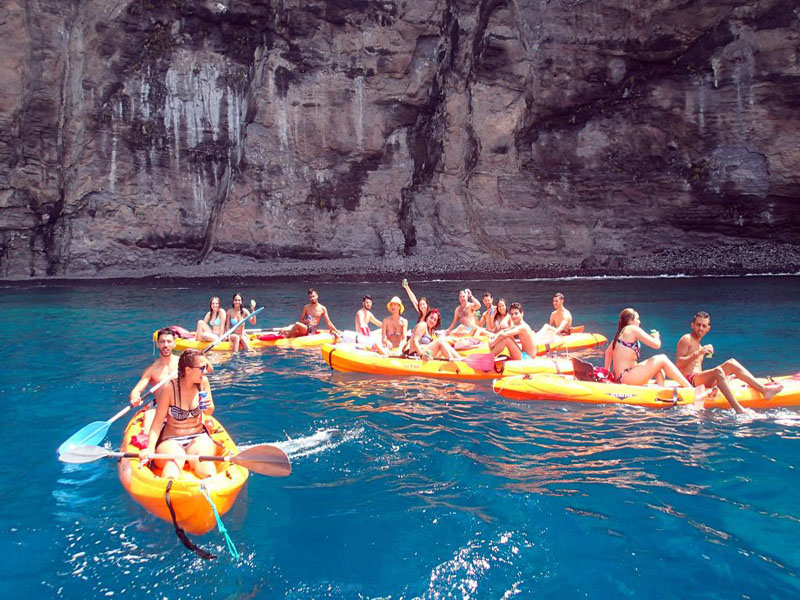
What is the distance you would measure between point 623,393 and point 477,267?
20673 mm

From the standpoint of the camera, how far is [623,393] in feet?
23.7

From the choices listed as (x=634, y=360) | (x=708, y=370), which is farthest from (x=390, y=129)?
(x=708, y=370)

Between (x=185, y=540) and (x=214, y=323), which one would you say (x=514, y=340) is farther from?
(x=185, y=540)

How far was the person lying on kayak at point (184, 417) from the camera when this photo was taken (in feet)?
15.6

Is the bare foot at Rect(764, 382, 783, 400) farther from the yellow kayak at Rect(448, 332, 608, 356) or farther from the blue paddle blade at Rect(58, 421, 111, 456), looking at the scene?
the blue paddle blade at Rect(58, 421, 111, 456)

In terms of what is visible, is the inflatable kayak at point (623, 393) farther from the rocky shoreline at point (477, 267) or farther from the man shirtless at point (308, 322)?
the rocky shoreline at point (477, 267)

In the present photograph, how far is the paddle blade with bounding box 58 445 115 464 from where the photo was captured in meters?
4.51

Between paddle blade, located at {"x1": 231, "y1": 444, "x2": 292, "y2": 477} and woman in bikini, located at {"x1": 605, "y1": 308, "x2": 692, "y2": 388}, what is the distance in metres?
4.81

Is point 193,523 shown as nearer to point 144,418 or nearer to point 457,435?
point 144,418

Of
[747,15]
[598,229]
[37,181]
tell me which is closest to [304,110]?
[37,181]

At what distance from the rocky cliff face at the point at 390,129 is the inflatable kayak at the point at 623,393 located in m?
21.0

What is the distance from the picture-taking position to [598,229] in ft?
94.2

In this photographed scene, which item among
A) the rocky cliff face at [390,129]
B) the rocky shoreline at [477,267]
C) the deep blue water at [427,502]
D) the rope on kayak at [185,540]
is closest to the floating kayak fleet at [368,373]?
the rope on kayak at [185,540]

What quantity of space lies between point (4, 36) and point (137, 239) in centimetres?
957
